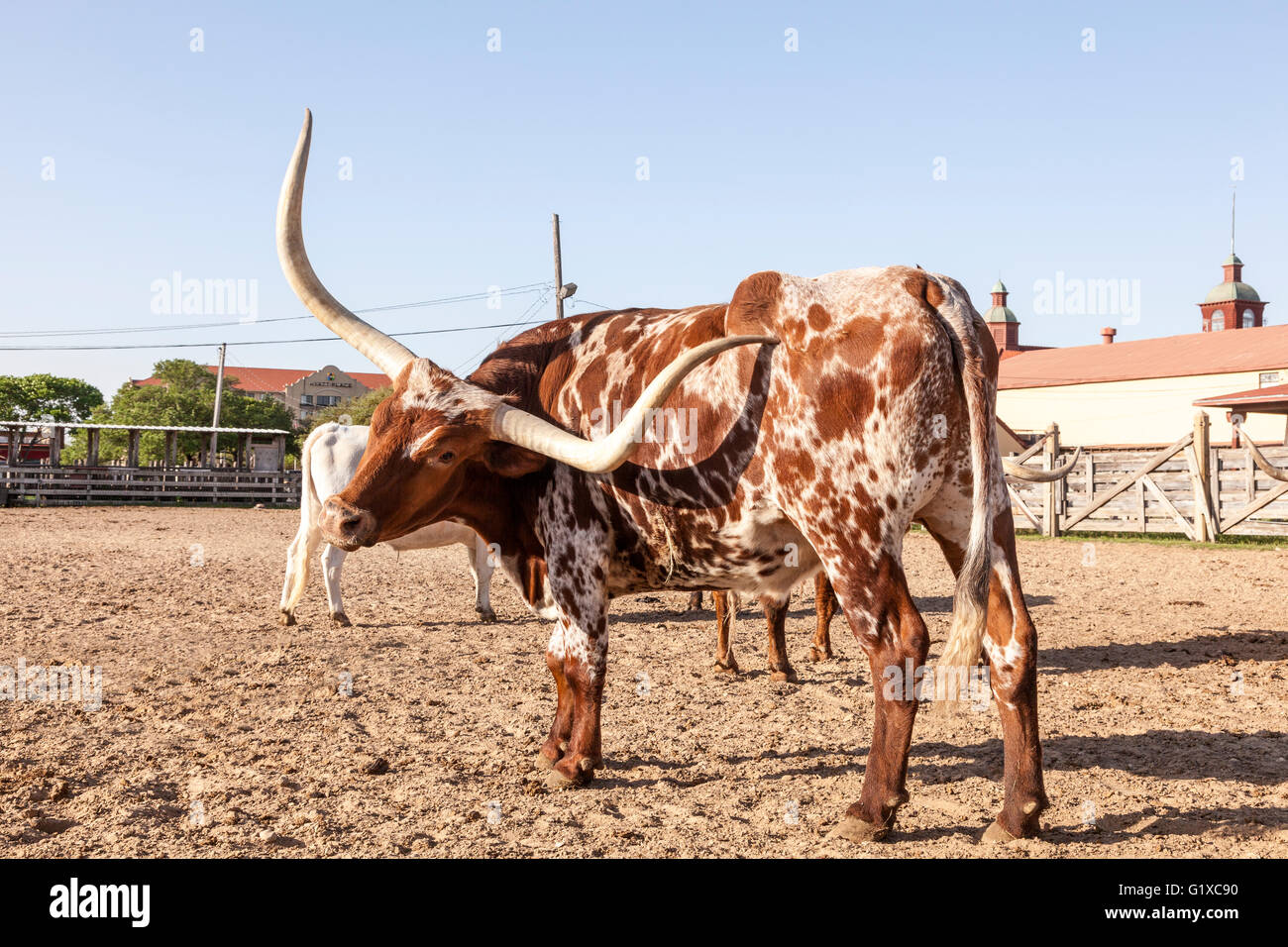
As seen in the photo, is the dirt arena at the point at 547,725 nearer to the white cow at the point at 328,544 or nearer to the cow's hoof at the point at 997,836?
the cow's hoof at the point at 997,836

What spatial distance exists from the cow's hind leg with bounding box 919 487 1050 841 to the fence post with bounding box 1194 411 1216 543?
44.6ft

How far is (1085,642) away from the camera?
758 cm

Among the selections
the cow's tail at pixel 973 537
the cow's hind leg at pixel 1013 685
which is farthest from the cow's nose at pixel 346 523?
the cow's hind leg at pixel 1013 685

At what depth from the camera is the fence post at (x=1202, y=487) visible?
15312 mm

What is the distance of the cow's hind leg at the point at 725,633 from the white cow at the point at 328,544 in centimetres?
243

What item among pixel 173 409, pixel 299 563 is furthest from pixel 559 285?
pixel 173 409

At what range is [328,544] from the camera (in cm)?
859

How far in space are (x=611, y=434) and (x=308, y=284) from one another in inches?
71.7

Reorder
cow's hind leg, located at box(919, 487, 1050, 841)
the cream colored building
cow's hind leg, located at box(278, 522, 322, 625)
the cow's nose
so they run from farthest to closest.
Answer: the cream colored building < cow's hind leg, located at box(278, 522, 322, 625) < the cow's nose < cow's hind leg, located at box(919, 487, 1050, 841)

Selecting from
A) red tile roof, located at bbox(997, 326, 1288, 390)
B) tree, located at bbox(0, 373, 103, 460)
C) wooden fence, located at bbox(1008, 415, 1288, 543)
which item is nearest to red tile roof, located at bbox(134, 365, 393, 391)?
tree, located at bbox(0, 373, 103, 460)

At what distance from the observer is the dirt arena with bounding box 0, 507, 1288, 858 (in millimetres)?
3752

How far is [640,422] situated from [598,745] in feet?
5.27

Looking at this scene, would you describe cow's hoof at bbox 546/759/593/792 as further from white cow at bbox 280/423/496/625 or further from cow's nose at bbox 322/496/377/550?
white cow at bbox 280/423/496/625
